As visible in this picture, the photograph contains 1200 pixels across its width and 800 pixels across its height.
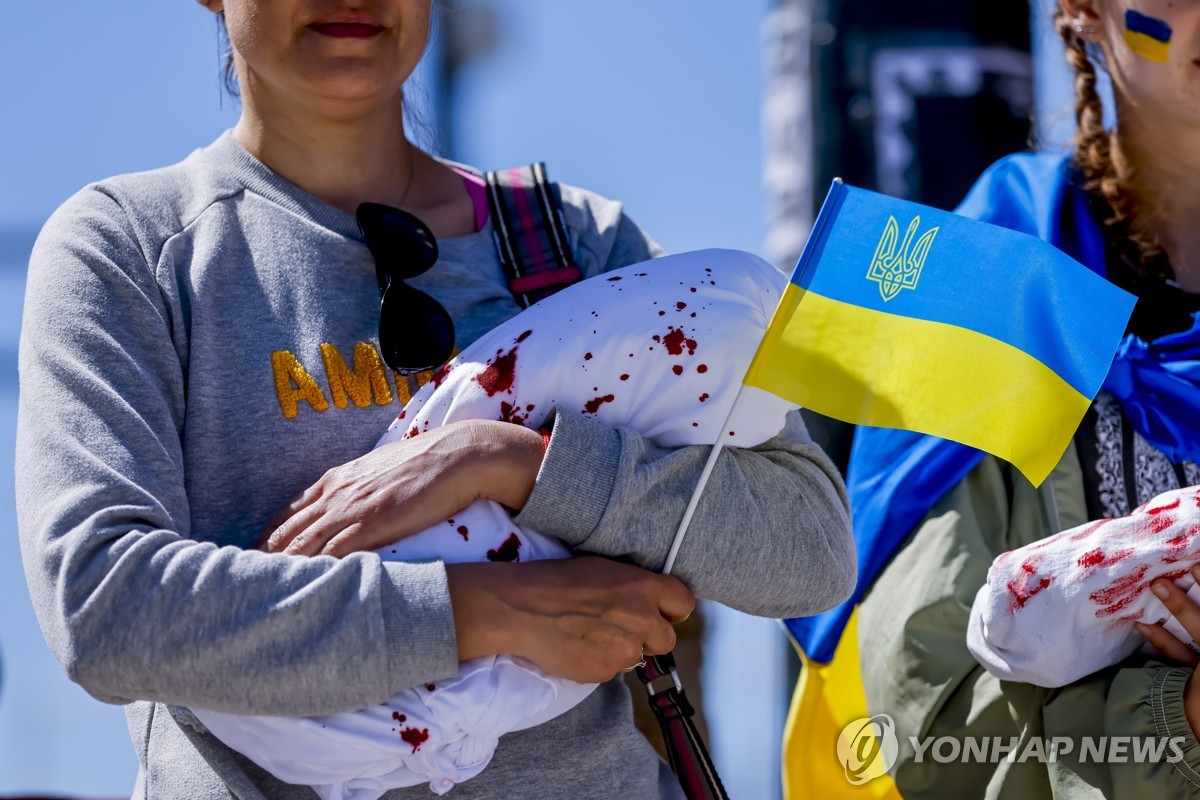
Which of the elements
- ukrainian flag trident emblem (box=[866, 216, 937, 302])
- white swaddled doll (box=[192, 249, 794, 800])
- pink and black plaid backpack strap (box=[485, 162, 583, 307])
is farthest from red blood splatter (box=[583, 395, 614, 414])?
ukrainian flag trident emblem (box=[866, 216, 937, 302])

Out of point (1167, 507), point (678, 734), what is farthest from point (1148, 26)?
point (678, 734)

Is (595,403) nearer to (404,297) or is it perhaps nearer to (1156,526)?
(404,297)

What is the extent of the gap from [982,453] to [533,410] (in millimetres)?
841

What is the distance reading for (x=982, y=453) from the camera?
2.30 meters

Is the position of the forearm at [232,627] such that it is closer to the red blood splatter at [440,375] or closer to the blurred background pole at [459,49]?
the red blood splatter at [440,375]

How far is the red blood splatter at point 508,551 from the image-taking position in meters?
1.68

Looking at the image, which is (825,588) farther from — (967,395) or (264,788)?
(264,788)

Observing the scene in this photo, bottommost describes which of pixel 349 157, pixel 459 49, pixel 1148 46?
pixel 459 49

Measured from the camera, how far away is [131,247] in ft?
5.82

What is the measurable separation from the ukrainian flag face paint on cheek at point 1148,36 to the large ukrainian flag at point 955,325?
0.61m

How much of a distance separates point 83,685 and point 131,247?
0.50 meters

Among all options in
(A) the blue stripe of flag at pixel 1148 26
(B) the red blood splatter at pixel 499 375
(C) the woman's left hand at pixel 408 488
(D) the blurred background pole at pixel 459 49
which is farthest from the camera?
(D) the blurred background pole at pixel 459 49

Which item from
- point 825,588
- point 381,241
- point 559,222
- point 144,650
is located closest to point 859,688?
point 825,588

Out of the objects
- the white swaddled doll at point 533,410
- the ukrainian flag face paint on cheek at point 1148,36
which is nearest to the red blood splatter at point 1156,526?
the white swaddled doll at point 533,410
